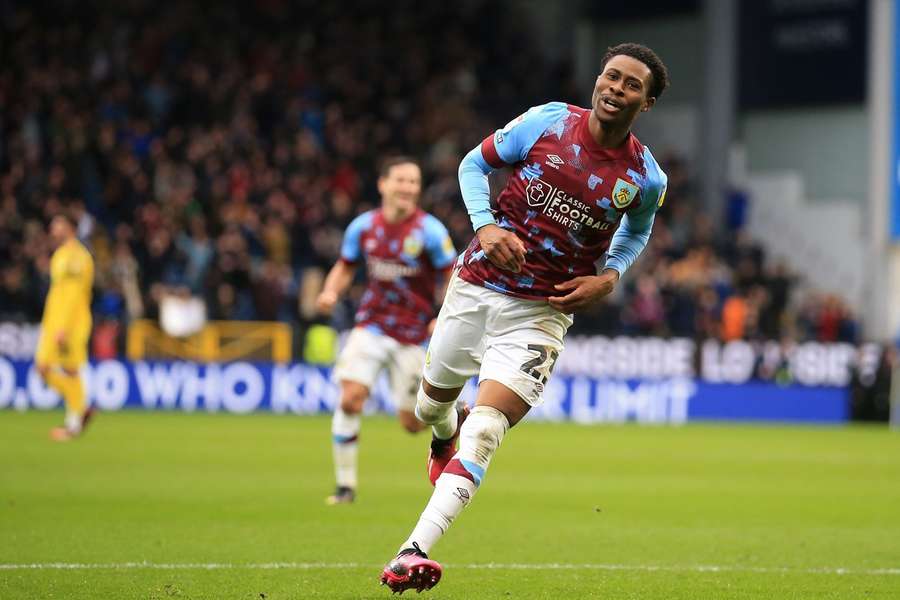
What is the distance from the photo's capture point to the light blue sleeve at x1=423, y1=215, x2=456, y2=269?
39.7 feet

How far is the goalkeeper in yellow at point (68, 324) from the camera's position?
17.2m

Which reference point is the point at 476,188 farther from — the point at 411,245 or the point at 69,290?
the point at 69,290

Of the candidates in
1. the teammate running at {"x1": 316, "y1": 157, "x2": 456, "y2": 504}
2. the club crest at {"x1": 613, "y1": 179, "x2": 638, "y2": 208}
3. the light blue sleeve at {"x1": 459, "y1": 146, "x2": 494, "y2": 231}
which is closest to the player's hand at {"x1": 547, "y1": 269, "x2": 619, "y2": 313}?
the club crest at {"x1": 613, "y1": 179, "x2": 638, "y2": 208}

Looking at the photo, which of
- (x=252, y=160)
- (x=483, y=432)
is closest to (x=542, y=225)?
(x=483, y=432)

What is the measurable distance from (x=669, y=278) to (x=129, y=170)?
10096mm

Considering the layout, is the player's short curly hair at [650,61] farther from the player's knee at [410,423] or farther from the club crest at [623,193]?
the player's knee at [410,423]

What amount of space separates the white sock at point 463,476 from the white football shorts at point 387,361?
4.58 meters

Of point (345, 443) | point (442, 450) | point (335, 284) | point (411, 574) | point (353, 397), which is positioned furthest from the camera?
point (335, 284)

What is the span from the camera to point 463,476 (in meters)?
7.14

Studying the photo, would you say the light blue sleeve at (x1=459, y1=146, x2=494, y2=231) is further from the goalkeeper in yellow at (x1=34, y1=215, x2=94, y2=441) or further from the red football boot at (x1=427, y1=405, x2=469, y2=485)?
the goalkeeper in yellow at (x1=34, y1=215, x2=94, y2=441)

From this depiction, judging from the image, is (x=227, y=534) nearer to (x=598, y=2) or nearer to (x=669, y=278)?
(x=669, y=278)

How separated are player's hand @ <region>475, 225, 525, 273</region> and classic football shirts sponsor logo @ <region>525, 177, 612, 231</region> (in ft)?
0.95

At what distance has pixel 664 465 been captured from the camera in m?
16.5

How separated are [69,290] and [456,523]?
826 cm
